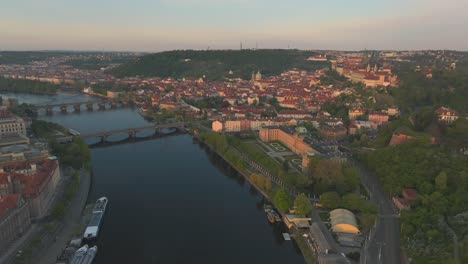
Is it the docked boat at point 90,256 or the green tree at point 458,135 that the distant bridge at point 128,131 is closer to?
the docked boat at point 90,256

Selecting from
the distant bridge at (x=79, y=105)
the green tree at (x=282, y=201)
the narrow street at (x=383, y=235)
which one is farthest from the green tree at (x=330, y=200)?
Answer: the distant bridge at (x=79, y=105)

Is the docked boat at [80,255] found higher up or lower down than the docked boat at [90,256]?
higher up

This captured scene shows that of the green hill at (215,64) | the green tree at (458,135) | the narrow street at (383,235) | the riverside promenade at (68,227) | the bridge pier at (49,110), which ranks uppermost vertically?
the green hill at (215,64)

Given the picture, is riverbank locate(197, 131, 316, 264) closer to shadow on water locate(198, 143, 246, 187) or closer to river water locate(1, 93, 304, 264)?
shadow on water locate(198, 143, 246, 187)

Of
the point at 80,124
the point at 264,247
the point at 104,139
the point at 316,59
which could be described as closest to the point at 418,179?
the point at 264,247

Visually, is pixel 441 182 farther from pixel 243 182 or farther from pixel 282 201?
pixel 243 182

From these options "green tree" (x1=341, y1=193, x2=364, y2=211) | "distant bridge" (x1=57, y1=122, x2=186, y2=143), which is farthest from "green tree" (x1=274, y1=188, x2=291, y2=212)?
"distant bridge" (x1=57, y1=122, x2=186, y2=143)
